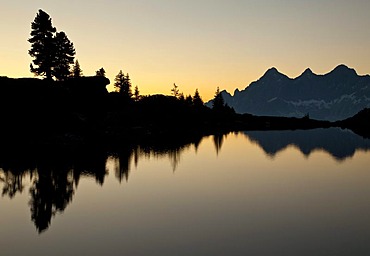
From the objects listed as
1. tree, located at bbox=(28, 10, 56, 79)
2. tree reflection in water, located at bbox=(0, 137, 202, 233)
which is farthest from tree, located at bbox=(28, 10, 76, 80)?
tree reflection in water, located at bbox=(0, 137, 202, 233)

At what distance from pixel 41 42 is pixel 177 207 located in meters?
74.9

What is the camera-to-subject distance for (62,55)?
9419 cm

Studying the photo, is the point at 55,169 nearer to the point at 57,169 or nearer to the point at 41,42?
the point at 57,169

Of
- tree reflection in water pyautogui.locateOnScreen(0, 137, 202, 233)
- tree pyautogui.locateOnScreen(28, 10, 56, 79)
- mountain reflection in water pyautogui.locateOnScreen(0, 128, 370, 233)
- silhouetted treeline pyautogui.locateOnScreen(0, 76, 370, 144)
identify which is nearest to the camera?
tree reflection in water pyautogui.locateOnScreen(0, 137, 202, 233)

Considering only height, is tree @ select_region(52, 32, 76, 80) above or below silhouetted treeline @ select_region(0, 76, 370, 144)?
above

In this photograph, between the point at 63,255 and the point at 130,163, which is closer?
the point at 63,255

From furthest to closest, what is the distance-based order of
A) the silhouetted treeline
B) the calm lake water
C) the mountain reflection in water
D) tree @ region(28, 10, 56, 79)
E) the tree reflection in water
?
tree @ region(28, 10, 56, 79), the silhouetted treeline, the mountain reflection in water, the tree reflection in water, the calm lake water

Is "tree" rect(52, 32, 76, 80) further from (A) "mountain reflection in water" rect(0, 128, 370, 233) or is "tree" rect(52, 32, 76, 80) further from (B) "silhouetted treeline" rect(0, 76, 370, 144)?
(A) "mountain reflection in water" rect(0, 128, 370, 233)

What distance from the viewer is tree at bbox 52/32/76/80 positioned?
92606 mm

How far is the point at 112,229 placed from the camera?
84.3 ft

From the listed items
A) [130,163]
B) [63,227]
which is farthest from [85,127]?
[63,227]

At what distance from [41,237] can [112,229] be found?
5.05 metres

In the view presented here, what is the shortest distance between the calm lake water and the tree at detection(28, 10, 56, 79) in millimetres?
36411

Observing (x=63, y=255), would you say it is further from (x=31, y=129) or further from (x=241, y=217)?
(x=31, y=129)
